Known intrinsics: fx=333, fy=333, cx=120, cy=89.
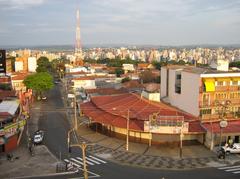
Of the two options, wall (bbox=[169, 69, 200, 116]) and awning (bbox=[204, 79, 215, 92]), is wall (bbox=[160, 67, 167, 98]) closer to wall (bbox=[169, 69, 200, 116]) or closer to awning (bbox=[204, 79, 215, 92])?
wall (bbox=[169, 69, 200, 116])

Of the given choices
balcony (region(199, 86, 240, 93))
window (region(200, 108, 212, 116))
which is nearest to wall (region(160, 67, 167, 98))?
balcony (region(199, 86, 240, 93))

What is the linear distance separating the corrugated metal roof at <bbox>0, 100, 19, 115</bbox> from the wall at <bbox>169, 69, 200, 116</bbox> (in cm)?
2495

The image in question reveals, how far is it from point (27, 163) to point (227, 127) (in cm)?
2597

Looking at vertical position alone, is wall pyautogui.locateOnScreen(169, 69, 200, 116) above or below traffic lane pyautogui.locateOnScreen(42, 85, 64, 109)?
above

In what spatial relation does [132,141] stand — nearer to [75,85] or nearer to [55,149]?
[55,149]

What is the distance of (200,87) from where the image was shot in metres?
46.1

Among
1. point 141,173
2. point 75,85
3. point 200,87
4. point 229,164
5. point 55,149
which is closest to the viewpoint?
point 141,173

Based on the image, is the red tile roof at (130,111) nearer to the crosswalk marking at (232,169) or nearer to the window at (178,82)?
the window at (178,82)

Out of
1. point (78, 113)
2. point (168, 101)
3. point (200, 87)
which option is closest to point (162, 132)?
point (200, 87)

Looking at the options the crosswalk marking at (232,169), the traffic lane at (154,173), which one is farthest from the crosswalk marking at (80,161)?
the crosswalk marking at (232,169)

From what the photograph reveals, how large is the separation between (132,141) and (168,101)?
12.3 m

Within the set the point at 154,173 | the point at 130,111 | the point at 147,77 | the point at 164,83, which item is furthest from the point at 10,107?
the point at 147,77

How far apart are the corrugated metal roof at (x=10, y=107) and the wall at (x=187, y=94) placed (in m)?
24.9

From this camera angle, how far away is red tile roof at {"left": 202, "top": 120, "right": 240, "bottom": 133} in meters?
43.3
